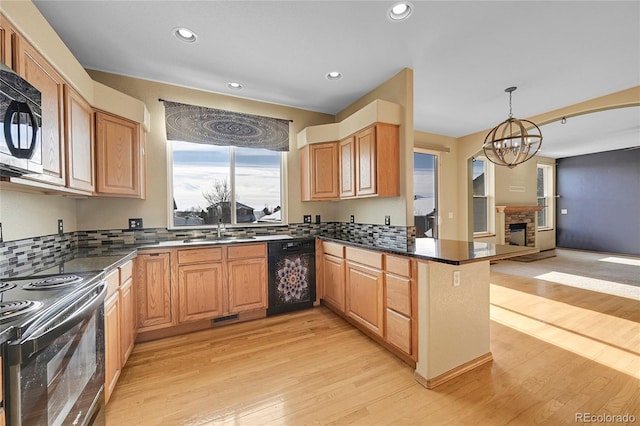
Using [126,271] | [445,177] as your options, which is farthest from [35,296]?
[445,177]

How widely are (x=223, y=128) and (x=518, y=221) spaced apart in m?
7.00

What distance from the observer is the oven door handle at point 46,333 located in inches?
33.6

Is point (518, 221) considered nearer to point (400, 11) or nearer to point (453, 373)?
point (453, 373)

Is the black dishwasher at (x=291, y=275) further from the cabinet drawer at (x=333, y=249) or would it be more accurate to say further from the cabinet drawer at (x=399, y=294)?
the cabinet drawer at (x=399, y=294)

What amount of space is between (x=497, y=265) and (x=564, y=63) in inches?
174

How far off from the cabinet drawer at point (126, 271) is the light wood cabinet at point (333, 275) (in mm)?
2058

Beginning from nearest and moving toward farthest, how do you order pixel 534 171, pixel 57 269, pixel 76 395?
pixel 76 395 → pixel 57 269 → pixel 534 171

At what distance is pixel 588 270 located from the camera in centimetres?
515

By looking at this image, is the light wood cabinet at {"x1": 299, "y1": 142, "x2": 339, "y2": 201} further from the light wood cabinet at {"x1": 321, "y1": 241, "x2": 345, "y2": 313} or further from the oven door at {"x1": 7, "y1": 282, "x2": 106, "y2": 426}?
the oven door at {"x1": 7, "y1": 282, "x2": 106, "y2": 426}

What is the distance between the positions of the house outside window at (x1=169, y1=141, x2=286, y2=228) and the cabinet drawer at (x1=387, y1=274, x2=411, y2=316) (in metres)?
1.96

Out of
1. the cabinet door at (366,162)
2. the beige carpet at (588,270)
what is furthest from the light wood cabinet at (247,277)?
the beige carpet at (588,270)

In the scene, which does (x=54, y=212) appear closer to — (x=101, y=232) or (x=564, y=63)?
(x=101, y=232)

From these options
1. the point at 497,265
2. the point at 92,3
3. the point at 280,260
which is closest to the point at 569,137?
the point at 497,265

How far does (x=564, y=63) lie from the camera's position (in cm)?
266
